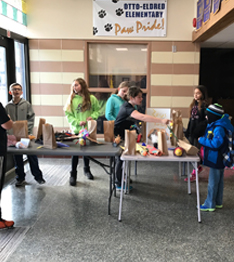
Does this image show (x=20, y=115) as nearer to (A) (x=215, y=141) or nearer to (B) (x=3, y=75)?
(B) (x=3, y=75)

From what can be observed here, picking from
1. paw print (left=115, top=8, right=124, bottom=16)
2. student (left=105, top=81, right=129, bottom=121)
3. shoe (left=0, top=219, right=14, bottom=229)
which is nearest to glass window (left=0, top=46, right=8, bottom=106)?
student (left=105, top=81, right=129, bottom=121)

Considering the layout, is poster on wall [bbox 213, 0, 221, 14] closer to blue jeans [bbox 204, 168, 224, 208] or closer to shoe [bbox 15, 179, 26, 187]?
blue jeans [bbox 204, 168, 224, 208]

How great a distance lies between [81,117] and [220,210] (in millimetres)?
2105

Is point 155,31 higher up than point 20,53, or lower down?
higher up

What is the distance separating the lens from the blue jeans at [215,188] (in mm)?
2805

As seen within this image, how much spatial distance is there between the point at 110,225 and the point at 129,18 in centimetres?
369

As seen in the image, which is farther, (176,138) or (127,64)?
(127,64)

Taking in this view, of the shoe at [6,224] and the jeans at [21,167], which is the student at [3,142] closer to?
the shoe at [6,224]

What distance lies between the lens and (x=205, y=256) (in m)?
2.14

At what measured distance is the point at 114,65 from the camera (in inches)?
199

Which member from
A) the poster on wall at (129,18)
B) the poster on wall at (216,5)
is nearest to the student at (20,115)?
the poster on wall at (129,18)

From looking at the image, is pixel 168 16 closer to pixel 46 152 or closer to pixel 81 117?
pixel 81 117

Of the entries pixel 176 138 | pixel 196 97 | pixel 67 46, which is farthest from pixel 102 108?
pixel 176 138

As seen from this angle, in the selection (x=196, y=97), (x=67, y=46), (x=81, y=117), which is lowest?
(x=81, y=117)
